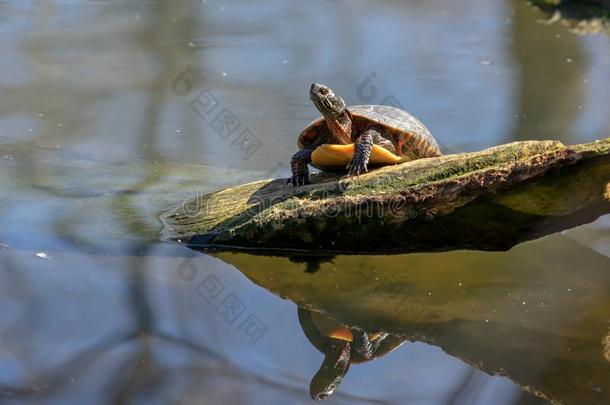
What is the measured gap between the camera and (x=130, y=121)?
5.57 meters

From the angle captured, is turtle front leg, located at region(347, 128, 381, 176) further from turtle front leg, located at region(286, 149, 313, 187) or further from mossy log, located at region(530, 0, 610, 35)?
mossy log, located at region(530, 0, 610, 35)

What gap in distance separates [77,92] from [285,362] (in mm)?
3678

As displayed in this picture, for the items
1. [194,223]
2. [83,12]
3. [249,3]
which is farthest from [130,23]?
[194,223]

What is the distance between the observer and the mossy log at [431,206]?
11.4ft

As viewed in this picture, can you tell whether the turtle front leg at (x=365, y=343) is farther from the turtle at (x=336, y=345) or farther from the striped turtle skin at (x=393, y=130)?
the striped turtle skin at (x=393, y=130)

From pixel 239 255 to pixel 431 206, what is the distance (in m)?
0.93

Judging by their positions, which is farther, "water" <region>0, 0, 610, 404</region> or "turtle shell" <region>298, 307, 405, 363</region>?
"turtle shell" <region>298, 307, 405, 363</region>

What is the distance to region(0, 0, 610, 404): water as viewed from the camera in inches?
118

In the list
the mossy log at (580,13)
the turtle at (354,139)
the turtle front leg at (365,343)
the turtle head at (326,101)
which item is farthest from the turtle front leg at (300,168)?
the mossy log at (580,13)

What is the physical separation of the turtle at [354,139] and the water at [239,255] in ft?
1.57

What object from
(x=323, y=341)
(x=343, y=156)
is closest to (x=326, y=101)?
(x=343, y=156)

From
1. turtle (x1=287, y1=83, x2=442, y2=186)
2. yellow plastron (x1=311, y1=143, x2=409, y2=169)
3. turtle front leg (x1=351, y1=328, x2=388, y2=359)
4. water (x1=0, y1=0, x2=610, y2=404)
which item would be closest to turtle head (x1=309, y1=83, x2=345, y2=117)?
turtle (x1=287, y1=83, x2=442, y2=186)

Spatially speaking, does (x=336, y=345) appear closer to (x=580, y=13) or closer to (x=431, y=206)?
(x=431, y=206)

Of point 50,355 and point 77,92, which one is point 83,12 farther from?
point 50,355
